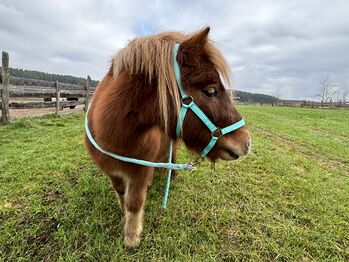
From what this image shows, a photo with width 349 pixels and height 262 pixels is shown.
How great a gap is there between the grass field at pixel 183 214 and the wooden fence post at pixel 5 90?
3.35 metres

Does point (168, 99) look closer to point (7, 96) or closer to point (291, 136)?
point (7, 96)

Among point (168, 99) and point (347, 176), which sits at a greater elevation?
point (168, 99)

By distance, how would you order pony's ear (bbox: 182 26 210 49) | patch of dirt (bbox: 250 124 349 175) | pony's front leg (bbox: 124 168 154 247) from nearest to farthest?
pony's ear (bbox: 182 26 210 49) → pony's front leg (bbox: 124 168 154 247) → patch of dirt (bbox: 250 124 349 175)

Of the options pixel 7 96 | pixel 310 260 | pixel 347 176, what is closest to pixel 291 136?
pixel 347 176

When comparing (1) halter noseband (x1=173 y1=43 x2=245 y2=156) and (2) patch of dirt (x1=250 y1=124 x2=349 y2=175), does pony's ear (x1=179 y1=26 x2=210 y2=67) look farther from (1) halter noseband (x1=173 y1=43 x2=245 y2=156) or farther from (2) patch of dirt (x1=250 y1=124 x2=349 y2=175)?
(2) patch of dirt (x1=250 y1=124 x2=349 y2=175)

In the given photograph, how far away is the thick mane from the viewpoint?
66.9 inches

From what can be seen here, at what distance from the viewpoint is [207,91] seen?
Answer: 1741 millimetres

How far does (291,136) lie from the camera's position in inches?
364

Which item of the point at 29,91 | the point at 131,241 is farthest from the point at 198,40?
the point at 29,91

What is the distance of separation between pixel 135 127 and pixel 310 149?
272 inches

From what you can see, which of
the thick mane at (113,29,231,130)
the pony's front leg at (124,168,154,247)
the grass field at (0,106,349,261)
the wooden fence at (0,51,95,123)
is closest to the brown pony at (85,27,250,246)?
the thick mane at (113,29,231,130)

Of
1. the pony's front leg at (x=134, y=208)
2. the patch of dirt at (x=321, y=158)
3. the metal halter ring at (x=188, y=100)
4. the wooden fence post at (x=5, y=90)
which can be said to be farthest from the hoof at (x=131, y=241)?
the wooden fence post at (x=5, y=90)

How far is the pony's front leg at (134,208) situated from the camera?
8.18 feet

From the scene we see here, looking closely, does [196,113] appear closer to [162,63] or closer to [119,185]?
[162,63]
